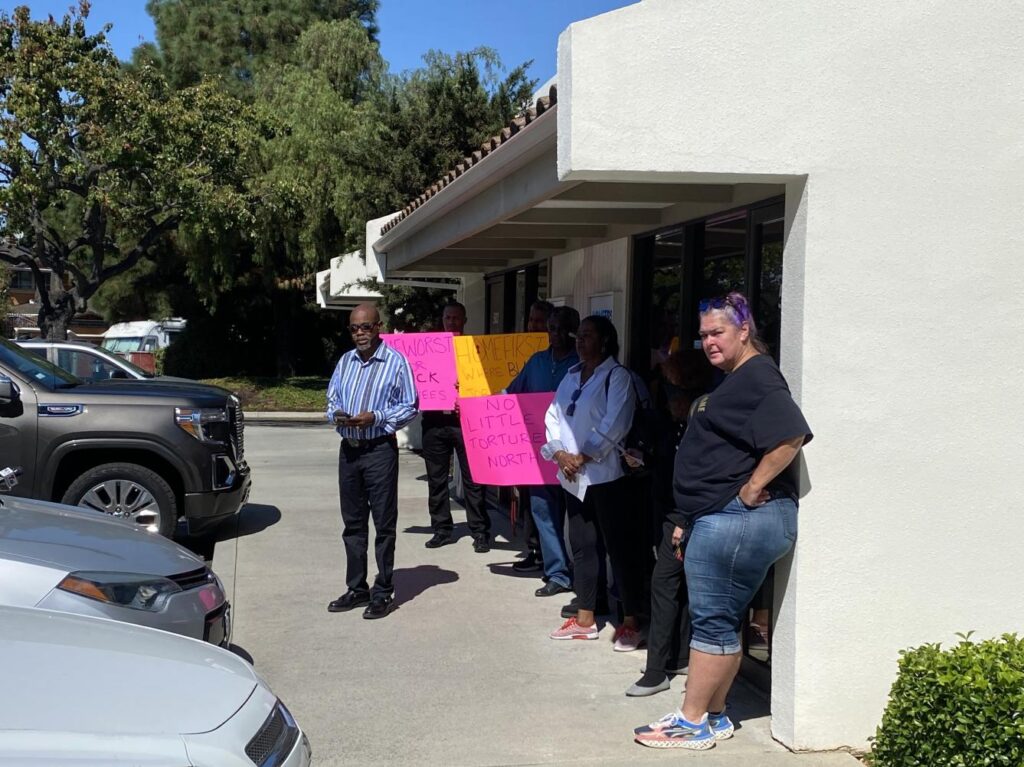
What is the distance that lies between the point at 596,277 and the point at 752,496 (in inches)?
159

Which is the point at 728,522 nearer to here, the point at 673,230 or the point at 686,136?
the point at 686,136

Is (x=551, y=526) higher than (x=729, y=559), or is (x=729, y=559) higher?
(x=729, y=559)

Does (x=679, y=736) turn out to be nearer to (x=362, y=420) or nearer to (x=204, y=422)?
(x=362, y=420)

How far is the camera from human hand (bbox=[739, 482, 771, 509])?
3.99m

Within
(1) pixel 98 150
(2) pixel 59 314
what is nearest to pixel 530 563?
(1) pixel 98 150

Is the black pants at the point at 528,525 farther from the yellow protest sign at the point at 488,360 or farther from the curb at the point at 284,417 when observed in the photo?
the curb at the point at 284,417

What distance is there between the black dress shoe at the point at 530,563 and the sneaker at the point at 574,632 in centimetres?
158

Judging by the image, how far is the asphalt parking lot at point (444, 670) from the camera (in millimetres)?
4355

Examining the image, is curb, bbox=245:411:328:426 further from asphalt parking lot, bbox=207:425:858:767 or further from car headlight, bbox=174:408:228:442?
asphalt parking lot, bbox=207:425:858:767

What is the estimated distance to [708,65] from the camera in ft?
13.6

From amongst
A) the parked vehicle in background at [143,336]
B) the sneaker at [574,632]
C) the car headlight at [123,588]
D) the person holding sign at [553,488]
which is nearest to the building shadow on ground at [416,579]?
the person holding sign at [553,488]

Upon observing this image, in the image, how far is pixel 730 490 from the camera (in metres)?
4.05

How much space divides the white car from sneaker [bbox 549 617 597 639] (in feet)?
9.75

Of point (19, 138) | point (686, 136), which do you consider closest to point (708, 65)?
point (686, 136)
